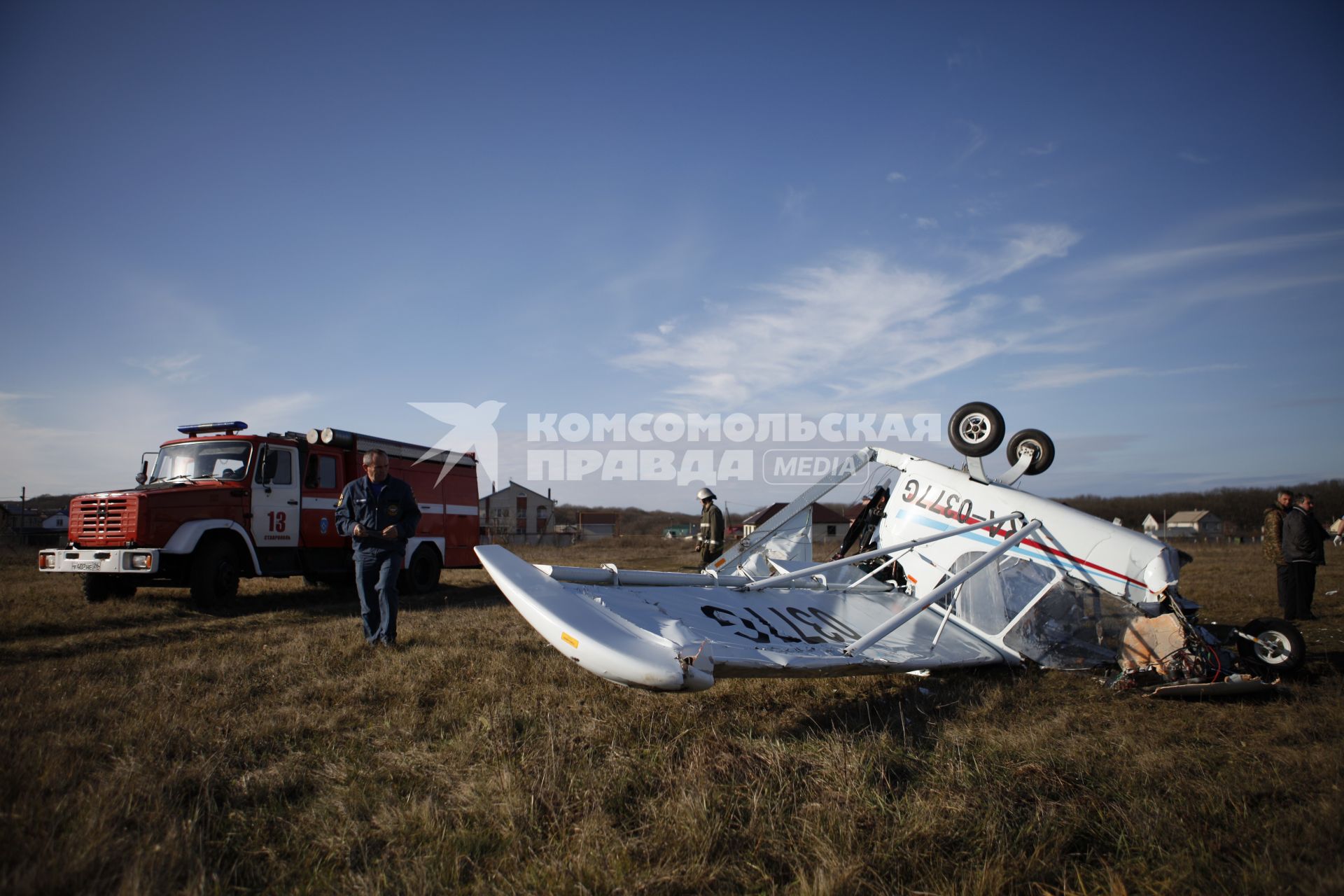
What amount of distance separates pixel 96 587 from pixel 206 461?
7.01 feet

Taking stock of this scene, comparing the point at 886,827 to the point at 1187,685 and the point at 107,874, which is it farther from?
the point at 1187,685

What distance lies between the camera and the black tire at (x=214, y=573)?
9031 millimetres

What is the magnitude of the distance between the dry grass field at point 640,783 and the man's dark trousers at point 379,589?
3.10 ft

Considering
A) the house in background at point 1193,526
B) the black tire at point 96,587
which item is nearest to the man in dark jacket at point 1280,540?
the black tire at point 96,587

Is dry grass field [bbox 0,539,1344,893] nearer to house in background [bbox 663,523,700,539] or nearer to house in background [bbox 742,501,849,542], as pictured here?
house in background [bbox 742,501,849,542]

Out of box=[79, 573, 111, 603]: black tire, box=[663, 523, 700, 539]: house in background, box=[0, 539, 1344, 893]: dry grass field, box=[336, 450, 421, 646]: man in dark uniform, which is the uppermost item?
box=[336, 450, 421, 646]: man in dark uniform

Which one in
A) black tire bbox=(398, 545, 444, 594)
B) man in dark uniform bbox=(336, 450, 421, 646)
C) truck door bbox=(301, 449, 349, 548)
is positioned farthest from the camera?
black tire bbox=(398, 545, 444, 594)

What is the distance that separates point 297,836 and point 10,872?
32.2 inches

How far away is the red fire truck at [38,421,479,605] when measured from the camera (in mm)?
8844

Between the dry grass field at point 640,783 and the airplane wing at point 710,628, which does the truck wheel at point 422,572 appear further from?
the airplane wing at point 710,628

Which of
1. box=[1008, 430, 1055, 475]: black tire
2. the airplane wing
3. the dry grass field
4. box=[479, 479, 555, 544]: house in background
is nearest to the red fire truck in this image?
the dry grass field

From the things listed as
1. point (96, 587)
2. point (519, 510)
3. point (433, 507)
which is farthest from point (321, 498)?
point (519, 510)

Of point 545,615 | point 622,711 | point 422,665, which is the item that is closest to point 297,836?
point 545,615

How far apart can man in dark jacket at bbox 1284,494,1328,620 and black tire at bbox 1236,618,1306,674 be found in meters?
5.17
